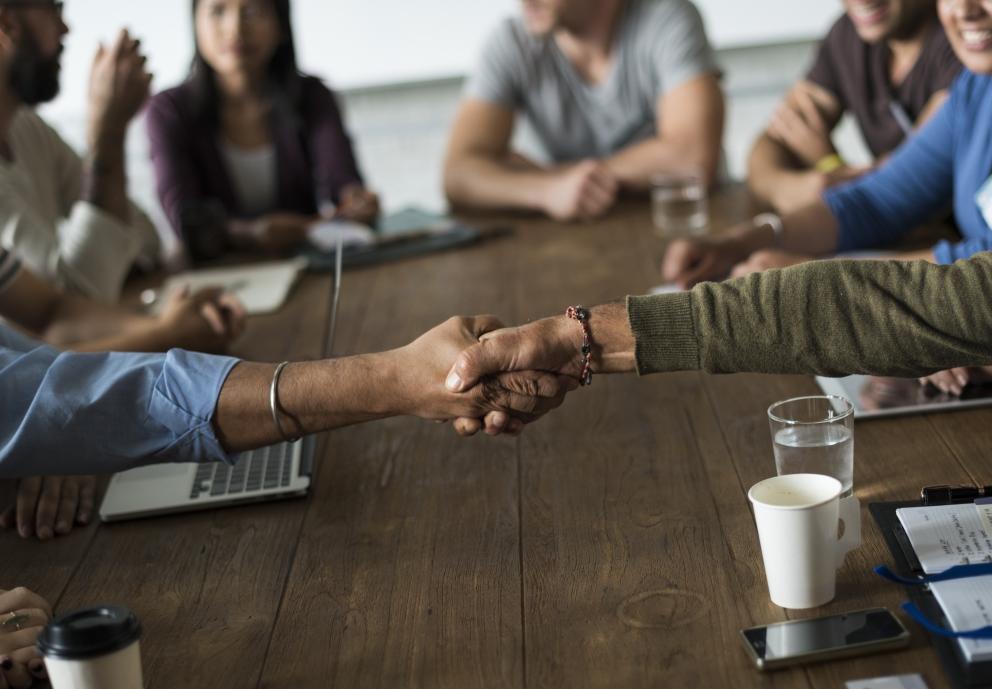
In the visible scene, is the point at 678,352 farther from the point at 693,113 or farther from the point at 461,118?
the point at 461,118

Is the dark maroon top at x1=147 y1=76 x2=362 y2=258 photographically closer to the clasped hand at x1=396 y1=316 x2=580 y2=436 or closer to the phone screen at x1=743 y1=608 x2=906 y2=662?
the clasped hand at x1=396 y1=316 x2=580 y2=436

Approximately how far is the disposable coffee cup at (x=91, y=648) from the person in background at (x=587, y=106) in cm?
174

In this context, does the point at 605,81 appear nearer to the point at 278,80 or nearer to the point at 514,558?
the point at 278,80

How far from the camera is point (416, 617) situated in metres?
1.10

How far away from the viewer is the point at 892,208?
80.9 inches

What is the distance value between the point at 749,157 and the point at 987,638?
1781mm

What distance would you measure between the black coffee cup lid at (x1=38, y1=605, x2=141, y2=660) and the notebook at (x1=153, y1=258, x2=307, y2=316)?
126 cm

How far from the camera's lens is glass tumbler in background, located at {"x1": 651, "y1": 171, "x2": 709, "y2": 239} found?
7.77 ft

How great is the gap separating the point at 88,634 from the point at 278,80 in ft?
7.02

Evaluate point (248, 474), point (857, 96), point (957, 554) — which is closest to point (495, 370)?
point (248, 474)

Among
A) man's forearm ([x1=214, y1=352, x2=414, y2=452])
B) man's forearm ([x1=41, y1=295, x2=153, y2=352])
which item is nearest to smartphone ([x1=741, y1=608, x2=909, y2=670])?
man's forearm ([x1=214, y1=352, x2=414, y2=452])

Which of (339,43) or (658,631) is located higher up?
(658,631)

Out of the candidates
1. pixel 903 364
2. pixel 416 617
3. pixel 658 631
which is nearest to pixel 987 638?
pixel 658 631

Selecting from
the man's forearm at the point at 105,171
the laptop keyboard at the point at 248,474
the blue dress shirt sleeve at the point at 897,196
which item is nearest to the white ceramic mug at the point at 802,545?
the laptop keyboard at the point at 248,474
